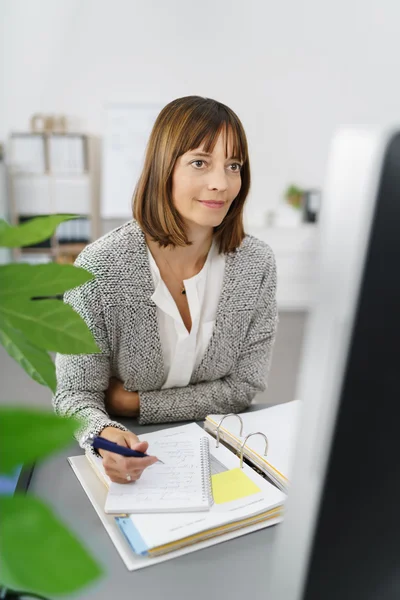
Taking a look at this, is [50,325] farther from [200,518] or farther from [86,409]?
[86,409]

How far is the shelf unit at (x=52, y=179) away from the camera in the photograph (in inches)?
182

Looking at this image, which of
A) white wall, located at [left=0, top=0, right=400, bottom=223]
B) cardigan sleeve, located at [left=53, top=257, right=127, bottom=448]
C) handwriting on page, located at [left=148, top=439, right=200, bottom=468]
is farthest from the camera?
white wall, located at [left=0, top=0, right=400, bottom=223]

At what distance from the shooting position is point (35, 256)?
15.9ft

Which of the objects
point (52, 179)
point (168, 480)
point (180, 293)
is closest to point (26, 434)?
point (168, 480)


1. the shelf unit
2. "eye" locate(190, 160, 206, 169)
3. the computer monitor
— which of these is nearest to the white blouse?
"eye" locate(190, 160, 206, 169)

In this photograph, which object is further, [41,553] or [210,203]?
[210,203]

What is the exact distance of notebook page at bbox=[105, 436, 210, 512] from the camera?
80cm

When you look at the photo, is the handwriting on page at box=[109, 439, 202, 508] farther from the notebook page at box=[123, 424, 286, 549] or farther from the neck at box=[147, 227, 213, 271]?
the neck at box=[147, 227, 213, 271]

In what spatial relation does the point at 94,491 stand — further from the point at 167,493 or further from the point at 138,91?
the point at 138,91

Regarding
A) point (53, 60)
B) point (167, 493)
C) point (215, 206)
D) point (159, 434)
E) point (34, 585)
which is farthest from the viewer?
point (53, 60)

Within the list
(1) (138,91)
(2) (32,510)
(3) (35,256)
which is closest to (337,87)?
(1) (138,91)

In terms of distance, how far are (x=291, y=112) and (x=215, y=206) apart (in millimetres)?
4214

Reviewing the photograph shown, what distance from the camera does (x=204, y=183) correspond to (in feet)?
3.92

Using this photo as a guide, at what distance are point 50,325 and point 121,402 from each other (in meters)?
0.75
